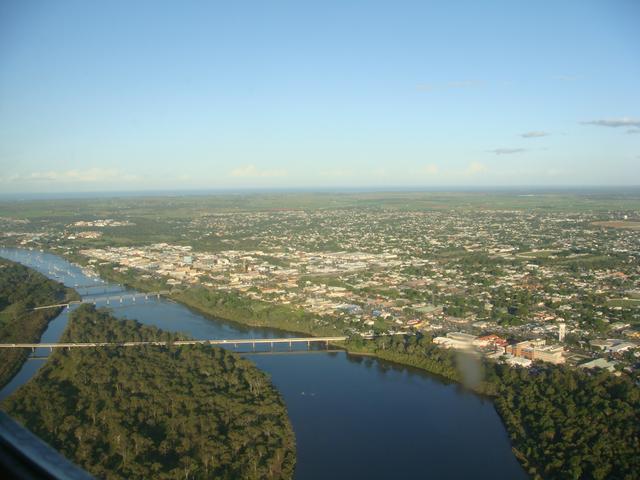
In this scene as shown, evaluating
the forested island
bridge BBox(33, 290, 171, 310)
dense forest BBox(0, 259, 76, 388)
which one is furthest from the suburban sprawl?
dense forest BBox(0, 259, 76, 388)

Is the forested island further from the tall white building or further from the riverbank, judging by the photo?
the tall white building

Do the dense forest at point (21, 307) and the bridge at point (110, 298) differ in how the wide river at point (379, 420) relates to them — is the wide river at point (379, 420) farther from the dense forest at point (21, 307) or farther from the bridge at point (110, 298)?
the bridge at point (110, 298)

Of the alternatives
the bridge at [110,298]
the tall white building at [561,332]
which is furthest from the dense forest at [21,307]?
the tall white building at [561,332]

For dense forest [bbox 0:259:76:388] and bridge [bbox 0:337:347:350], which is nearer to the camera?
dense forest [bbox 0:259:76:388]

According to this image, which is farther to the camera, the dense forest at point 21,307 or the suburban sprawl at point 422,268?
the suburban sprawl at point 422,268

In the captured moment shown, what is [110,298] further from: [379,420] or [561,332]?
[561,332]

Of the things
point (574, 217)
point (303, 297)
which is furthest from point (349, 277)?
point (574, 217)
